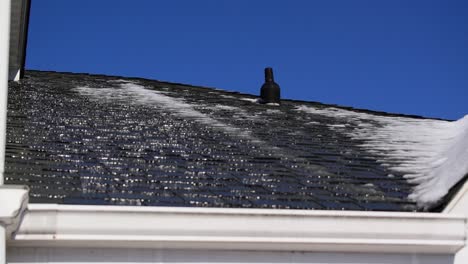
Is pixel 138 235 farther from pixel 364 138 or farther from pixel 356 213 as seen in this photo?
pixel 364 138

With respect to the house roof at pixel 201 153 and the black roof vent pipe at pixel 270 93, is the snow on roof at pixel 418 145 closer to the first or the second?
the house roof at pixel 201 153

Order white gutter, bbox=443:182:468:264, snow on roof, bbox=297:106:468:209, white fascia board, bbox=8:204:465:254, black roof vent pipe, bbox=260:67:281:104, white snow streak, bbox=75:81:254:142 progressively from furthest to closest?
black roof vent pipe, bbox=260:67:281:104
white snow streak, bbox=75:81:254:142
snow on roof, bbox=297:106:468:209
white gutter, bbox=443:182:468:264
white fascia board, bbox=8:204:465:254

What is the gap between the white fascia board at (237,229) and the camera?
4.15 m

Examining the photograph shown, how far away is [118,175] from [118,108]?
293 cm

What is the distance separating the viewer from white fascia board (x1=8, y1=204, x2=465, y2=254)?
4.15 metres

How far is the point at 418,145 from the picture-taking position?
732cm

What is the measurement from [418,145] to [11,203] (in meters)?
4.32

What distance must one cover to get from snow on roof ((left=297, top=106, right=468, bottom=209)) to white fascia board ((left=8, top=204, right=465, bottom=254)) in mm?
444

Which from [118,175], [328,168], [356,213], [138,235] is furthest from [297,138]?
[138,235]

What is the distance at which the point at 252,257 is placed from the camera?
4.55 meters

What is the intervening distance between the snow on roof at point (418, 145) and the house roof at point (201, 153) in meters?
0.02

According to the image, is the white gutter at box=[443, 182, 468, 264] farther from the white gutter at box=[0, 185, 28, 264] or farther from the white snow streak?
the white snow streak

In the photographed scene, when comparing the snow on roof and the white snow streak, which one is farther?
the white snow streak

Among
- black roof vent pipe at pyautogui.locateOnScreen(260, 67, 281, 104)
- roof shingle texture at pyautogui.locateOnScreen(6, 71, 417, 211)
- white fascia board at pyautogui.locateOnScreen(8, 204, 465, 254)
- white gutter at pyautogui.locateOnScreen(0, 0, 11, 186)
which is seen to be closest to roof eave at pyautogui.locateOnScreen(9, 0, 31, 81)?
roof shingle texture at pyautogui.locateOnScreen(6, 71, 417, 211)
